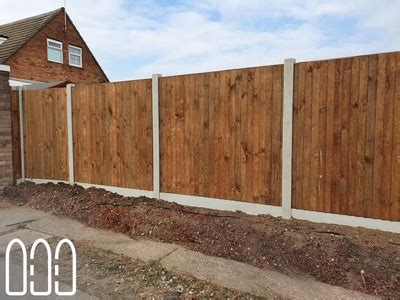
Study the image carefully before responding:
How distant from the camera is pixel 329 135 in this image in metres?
4.18

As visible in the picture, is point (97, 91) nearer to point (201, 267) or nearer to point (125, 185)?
point (125, 185)

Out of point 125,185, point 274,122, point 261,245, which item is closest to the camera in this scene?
point 261,245

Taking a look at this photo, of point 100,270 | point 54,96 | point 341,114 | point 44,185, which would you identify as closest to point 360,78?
point 341,114

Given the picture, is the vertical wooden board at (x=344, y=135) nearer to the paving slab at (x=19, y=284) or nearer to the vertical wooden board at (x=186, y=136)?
the vertical wooden board at (x=186, y=136)

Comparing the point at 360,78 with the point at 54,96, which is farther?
the point at 54,96

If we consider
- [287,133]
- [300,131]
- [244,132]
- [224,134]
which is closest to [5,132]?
[224,134]

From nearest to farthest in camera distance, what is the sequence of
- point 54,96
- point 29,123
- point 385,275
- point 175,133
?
point 385,275 → point 175,133 → point 54,96 → point 29,123

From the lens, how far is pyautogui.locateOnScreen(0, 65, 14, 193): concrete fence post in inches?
284

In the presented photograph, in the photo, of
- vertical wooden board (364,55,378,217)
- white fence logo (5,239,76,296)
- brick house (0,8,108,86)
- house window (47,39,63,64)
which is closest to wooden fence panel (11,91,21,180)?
white fence logo (5,239,76,296)

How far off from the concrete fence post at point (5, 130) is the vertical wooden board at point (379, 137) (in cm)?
708

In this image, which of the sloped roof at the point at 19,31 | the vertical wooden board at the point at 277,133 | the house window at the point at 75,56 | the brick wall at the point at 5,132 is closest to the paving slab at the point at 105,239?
the vertical wooden board at the point at 277,133

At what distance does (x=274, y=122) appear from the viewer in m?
4.53

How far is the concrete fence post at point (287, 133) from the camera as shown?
4363 mm

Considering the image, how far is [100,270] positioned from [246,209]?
2212 mm
